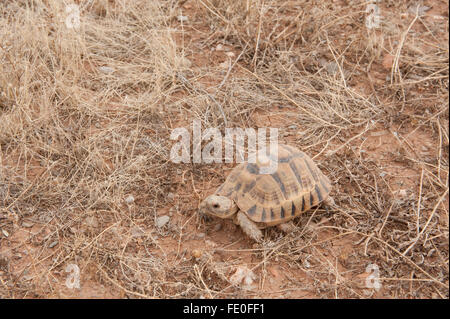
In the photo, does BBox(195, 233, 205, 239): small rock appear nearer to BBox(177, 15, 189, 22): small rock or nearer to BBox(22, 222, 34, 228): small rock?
BBox(22, 222, 34, 228): small rock

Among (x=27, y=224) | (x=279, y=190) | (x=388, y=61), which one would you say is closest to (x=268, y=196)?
(x=279, y=190)

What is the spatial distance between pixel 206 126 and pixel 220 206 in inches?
42.9

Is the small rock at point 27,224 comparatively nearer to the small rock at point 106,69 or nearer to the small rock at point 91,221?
the small rock at point 91,221

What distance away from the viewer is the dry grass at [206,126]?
2863mm

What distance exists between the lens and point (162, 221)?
3.19 meters

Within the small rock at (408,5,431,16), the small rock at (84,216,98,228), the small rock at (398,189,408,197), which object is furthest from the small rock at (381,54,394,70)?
the small rock at (84,216,98,228)

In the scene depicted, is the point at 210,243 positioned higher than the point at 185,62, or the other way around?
the point at 185,62

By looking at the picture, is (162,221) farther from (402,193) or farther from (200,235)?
(402,193)

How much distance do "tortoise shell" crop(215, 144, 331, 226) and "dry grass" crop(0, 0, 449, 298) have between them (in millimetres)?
197

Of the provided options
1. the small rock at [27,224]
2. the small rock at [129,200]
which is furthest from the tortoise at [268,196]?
the small rock at [27,224]

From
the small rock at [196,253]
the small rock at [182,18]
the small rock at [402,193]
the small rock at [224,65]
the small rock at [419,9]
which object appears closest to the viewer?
the small rock at [196,253]

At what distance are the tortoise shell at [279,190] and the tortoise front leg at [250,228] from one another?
44 mm

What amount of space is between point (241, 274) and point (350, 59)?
8.94ft

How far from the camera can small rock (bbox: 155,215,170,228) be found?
125 inches
